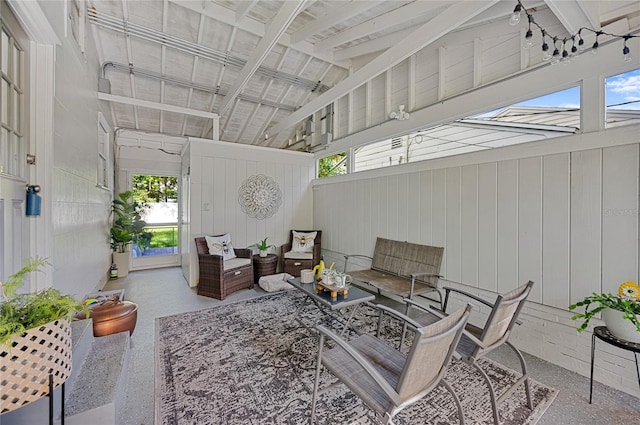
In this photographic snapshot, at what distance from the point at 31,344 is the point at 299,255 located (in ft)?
13.6

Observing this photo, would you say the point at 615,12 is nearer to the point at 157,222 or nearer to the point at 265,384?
the point at 265,384

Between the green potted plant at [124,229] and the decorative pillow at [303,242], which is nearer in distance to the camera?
the green potted plant at [124,229]

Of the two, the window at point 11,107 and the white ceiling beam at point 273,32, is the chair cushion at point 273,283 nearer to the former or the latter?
the window at point 11,107

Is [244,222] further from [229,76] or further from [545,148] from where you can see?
[545,148]

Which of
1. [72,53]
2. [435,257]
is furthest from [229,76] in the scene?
[435,257]

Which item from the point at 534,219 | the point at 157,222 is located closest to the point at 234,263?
the point at 157,222

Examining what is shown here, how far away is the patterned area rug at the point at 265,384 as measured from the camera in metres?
1.73

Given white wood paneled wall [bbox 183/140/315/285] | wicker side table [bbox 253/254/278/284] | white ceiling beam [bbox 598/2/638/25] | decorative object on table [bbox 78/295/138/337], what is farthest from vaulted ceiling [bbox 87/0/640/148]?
decorative object on table [bbox 78/295/138/337]

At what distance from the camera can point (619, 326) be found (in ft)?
5.83

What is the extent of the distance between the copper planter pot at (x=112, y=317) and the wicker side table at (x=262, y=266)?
2.34 meters

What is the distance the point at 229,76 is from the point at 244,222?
2.79 m

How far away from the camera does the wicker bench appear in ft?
10.3

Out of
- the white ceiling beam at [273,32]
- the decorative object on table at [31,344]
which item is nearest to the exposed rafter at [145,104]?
the white ceiling beam at [273,32]

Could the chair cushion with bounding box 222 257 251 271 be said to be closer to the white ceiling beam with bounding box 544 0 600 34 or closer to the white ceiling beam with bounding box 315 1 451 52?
the white ceiling beam with bounding box 315 1 451 52
